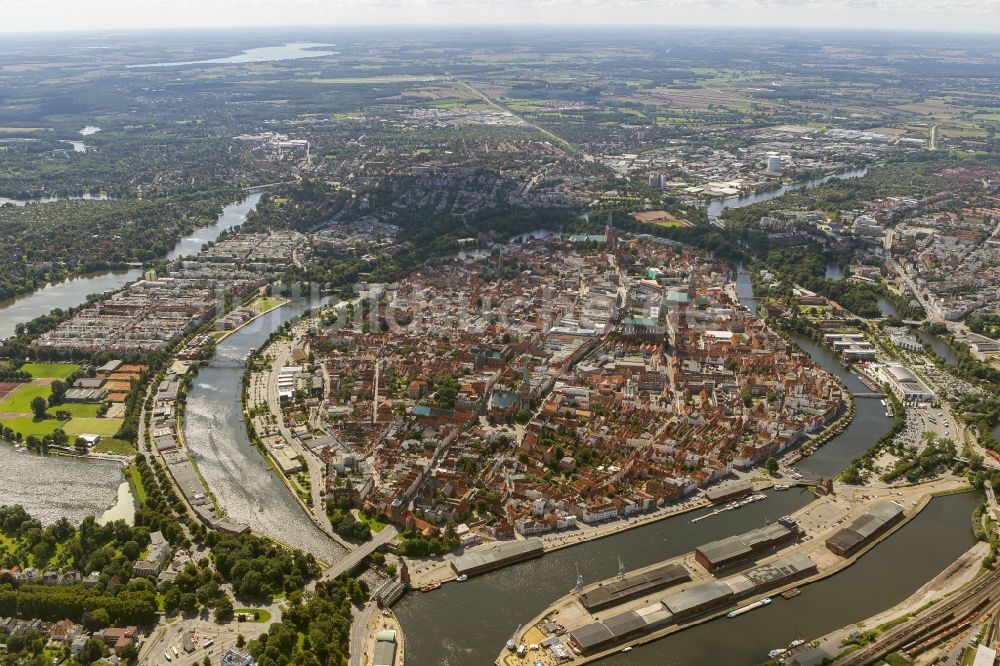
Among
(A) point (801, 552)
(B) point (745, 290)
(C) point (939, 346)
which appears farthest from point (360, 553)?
(B) point (745, 290)

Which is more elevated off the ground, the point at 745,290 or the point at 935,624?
the point at 745,290

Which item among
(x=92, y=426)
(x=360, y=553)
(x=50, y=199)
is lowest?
(x=360, y=553)

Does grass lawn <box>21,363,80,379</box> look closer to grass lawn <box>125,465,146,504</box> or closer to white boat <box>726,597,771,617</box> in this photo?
grass lawn <box>125,465,146,504</box>

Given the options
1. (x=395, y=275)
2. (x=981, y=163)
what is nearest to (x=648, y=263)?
(x=395, y=275)

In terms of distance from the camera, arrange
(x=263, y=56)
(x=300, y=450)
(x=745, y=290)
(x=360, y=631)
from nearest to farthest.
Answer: (x=360, y=631)
(x=300, y=450)
(x=745, y=290)
(x=263, y=56)

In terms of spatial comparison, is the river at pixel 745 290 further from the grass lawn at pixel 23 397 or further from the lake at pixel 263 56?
the lake at pixel 263 56

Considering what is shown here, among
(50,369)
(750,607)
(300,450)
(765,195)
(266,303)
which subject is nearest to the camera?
(750,607)

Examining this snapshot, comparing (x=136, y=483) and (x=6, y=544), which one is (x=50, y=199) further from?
(x=6, y=544)
